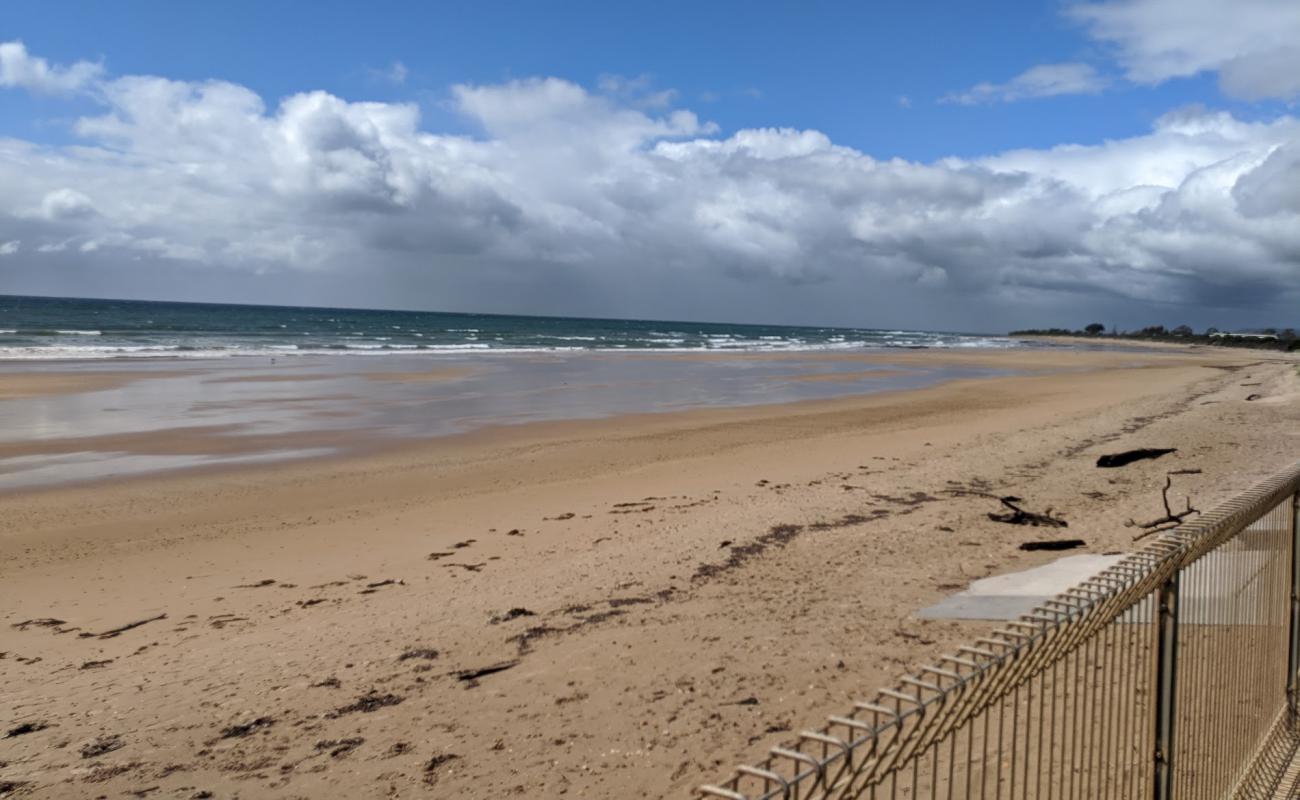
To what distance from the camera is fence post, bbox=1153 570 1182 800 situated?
2.56 meters

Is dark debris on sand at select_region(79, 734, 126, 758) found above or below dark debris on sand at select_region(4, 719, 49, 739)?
above

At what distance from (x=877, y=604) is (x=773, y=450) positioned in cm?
870

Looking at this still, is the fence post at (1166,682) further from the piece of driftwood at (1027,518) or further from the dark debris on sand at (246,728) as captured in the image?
the piece of driftwood at (1027,518)

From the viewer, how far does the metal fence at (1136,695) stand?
1879 mm

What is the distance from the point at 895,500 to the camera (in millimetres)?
10305

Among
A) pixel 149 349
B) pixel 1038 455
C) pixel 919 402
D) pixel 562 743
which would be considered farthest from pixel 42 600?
pixel 149 349

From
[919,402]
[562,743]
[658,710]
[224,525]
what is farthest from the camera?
[919,402]

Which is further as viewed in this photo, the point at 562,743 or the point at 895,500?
the point at 895,500

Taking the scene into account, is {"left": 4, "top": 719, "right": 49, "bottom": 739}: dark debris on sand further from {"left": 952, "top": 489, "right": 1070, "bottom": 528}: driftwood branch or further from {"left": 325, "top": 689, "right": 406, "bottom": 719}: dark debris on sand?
{"left": 952, "top": 489, "right": 1070, "bottom": 528}: driftwood branch

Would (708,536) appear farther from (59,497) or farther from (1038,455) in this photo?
(59,497)

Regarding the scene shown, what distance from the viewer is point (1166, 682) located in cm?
261

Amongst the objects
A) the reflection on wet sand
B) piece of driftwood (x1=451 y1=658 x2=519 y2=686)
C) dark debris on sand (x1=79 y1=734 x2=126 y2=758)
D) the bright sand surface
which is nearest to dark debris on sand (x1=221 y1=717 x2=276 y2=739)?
the bright sand surface

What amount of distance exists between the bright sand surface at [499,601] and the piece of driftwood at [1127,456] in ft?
0.62

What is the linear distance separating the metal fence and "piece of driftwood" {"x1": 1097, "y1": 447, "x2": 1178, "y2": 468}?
8439 millimetres
